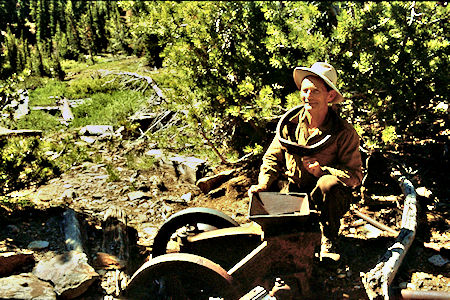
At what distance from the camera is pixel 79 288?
11.2ft

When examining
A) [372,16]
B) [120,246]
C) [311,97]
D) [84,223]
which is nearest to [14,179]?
[84,223]

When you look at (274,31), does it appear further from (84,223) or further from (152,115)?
(152,115)

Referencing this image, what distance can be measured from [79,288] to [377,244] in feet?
10.5

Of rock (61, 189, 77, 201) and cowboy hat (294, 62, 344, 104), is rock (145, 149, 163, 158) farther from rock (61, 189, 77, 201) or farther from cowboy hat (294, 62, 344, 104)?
cowboy hat (294, 62, 344, 104)

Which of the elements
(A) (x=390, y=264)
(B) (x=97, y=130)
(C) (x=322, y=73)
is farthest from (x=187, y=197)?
(B) (x=97, y=130)

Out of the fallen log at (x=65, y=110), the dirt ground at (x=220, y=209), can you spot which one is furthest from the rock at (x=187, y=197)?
the fallen log at (x=65, y=110)

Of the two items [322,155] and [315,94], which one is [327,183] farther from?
[315,94]

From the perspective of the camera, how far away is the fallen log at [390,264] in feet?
10.5

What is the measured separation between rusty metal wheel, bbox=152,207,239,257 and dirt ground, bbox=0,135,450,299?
0.71 meters

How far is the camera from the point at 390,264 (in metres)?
3.40

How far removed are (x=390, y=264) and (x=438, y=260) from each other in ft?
3.31

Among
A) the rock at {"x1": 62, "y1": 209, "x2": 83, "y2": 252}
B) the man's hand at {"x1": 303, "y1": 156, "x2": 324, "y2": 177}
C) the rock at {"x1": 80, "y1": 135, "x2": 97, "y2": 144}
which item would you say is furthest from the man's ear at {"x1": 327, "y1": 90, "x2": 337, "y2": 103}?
the rock at {"x1": 80, "y1": 135, "x2": 97, "y2": 144}

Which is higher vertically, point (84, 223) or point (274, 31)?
point (274, 31)

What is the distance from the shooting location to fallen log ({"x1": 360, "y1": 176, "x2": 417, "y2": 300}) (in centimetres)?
321
